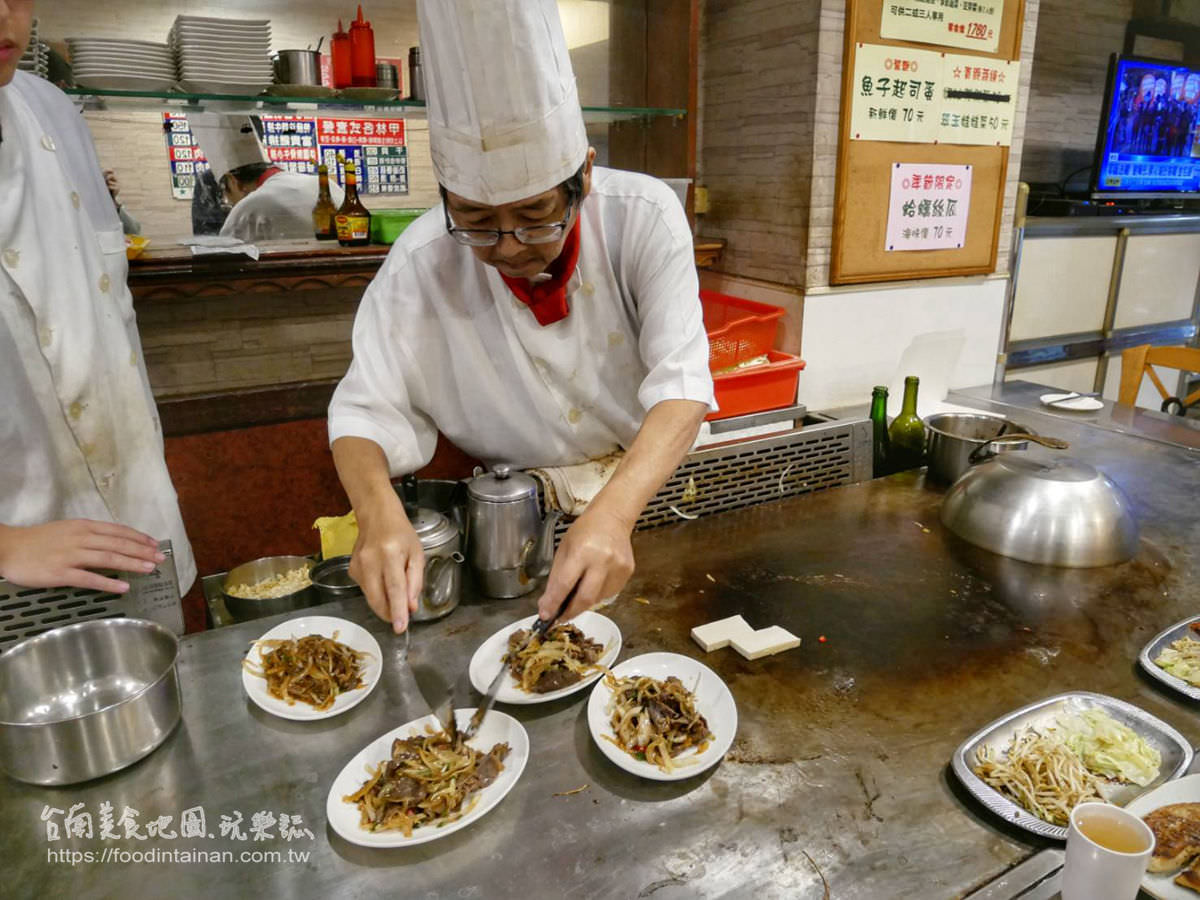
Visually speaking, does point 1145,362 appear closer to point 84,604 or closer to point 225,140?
point 225,140

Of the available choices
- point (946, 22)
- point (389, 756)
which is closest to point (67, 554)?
point (389, 756)

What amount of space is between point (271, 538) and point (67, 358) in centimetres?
136

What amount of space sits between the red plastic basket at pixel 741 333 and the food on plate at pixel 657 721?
1467mm

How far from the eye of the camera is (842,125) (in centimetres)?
286

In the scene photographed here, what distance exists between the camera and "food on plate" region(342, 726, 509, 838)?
107 centimetres

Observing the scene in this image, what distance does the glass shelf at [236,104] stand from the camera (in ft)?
7.65

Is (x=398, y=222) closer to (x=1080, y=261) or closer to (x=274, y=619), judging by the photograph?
(x=274, y=619)

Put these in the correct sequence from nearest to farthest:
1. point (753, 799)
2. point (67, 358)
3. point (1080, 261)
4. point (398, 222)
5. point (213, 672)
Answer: point (753, 799) < point (213, 672) < point (67, 358) < point (398, 222) < point (1080, 261)

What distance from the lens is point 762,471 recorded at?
7.04ft

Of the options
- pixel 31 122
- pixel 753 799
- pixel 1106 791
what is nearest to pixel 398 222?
pixel 31 122

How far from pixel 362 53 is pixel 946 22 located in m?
2.10

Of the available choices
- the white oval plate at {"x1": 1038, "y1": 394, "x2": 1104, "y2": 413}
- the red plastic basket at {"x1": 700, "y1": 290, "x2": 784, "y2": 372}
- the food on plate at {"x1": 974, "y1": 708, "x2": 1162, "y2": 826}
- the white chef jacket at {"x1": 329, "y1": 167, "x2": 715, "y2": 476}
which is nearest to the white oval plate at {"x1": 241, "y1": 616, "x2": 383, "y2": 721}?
the white chef jacket at {"x1": 329, "y1": 167, "x2": 715, "y2": 476}

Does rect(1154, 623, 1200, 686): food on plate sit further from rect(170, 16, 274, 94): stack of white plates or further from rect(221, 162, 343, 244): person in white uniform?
rect(221, 162, 343, 244): person in white uniform

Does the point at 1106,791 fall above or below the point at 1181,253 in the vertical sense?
below
